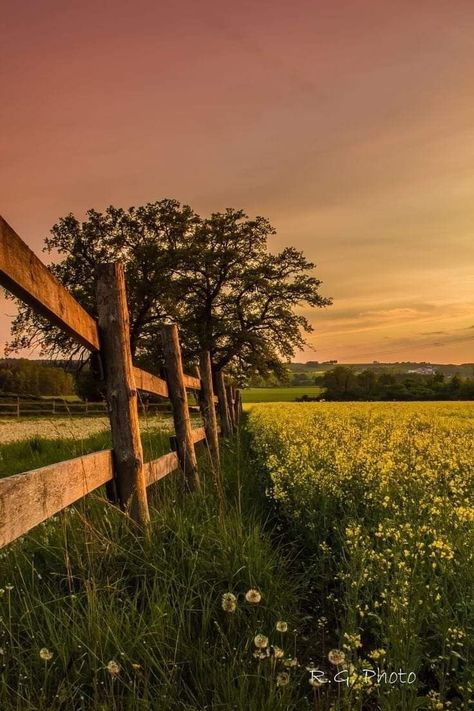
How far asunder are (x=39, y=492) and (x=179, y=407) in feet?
13.3

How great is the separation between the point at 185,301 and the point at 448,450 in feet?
119

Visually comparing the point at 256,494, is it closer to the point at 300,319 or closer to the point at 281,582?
the point at 281,582

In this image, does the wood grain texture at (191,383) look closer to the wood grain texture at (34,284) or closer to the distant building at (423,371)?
the wood grain texture at (34,284)

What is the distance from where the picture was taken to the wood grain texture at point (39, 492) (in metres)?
2.40

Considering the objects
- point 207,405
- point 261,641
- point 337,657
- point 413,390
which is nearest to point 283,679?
point 261,641

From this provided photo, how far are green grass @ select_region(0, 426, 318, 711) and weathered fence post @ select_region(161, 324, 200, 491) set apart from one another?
2.22 m

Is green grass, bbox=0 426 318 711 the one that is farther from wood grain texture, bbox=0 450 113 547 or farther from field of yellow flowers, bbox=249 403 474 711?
wood grain texture, bbox=0 450 113 547

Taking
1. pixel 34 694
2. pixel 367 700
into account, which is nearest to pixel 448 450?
→ pixel 367 700

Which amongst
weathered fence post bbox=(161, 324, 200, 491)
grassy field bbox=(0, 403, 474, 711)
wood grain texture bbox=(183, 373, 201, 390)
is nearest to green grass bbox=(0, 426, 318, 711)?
grassy field bbox=(0, 403, 474, 711)

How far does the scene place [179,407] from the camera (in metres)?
6.77

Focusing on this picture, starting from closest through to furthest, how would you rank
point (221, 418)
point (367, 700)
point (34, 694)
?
point (34, 694), point (367, 700), point (221, 418)

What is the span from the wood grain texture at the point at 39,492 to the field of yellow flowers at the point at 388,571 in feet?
4.26

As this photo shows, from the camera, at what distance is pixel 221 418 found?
15.5 metres

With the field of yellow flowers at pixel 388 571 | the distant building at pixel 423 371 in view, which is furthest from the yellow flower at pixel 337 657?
the distant building at pixel 423 371
